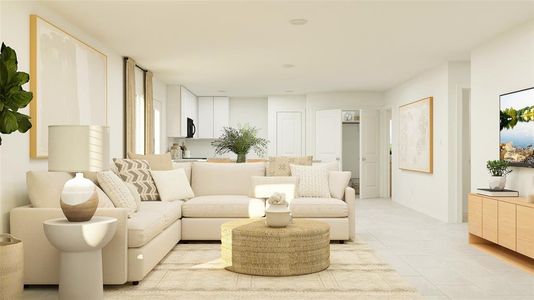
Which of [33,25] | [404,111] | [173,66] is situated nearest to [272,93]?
[404,111]

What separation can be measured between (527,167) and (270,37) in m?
3.16

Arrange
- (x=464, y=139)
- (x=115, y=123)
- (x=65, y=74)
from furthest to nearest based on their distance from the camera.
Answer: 1. (x=464, y=139)
2. (x=115, y=123)
3. (x=65, y=74)

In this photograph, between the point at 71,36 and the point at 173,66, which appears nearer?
the point at 71,36

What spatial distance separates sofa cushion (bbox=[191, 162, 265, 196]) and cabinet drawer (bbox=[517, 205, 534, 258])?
10.0 ft

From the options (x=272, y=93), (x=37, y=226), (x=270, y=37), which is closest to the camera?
(x=37, y=226)

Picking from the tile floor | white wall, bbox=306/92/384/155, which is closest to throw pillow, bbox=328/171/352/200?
the tile floor

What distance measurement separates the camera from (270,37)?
5.91 metres

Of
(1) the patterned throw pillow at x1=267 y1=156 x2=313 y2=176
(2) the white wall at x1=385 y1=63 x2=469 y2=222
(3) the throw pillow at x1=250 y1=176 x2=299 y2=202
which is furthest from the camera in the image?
(2) the white wall at x1=385 y1=63 x2=469 y2=222

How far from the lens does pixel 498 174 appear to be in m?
5.39

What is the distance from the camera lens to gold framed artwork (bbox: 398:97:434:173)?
8031 millimetres

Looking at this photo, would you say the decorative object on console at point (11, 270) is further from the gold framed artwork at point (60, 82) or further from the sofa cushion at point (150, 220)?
the gold framed artwork at point (60, 82)

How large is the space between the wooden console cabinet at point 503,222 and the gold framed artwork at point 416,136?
2.51m

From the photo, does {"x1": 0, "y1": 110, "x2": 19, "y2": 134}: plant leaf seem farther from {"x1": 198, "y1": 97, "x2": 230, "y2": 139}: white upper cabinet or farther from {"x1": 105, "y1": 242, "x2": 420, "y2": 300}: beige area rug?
{"x1": 198, "y1": 97, "x2": 230, "y2": 139}: white upper cabinet

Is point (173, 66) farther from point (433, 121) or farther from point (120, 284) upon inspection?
point (120, 284)
